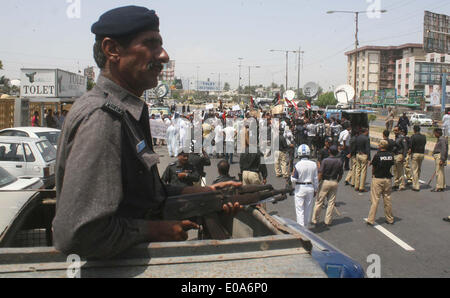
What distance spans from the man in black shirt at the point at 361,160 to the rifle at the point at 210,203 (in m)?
9.90

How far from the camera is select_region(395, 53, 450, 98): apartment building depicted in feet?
184

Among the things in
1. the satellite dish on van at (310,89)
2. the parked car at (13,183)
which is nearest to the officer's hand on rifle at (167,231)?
the parked car at (13,183)

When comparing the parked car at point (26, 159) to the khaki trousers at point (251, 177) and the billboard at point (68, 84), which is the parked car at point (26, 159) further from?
the billboard at point (68, 84)

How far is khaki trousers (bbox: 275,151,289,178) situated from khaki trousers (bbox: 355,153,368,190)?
2.26 m

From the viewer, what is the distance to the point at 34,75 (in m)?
19.2

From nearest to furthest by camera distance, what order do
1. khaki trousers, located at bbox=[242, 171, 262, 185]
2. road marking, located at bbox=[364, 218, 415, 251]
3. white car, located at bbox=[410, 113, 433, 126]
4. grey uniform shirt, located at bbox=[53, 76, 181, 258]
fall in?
grey uniform shirt, located at bbox=[53, 76, 181, 258] → road marking, located at bbox=[364, 218, 415, 251] → khaki trousers, located at bbox=[242, 171, 262, 185] → white car, located at bbox=[410, 113, 433, 126]

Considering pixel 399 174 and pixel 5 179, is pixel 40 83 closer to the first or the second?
pixel 5 179

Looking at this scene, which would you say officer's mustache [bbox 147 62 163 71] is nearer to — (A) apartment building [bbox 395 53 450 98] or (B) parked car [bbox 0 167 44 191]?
(B) parked car [bbox 0 167 44 191]

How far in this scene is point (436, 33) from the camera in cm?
4812

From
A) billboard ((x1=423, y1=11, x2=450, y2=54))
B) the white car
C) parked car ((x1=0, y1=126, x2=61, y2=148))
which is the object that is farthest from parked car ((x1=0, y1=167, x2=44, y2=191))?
billboard ((x1=423, y1=11, x2=450, y2=54))

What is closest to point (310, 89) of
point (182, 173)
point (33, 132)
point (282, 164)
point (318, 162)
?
point (282, 164)

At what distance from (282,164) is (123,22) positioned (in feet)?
39.2

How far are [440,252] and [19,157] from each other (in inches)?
342
